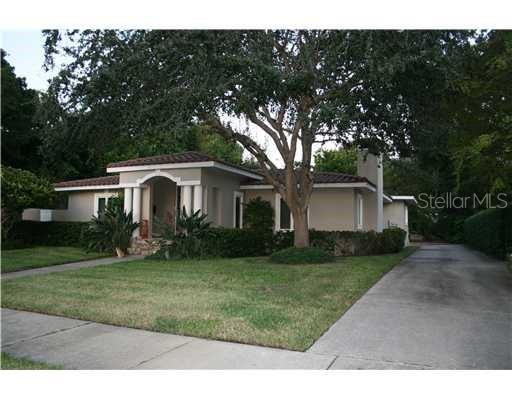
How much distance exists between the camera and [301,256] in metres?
13.2

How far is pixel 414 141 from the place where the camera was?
500 inches

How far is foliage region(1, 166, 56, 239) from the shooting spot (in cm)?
1670

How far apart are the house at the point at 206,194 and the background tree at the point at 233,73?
4.50 m

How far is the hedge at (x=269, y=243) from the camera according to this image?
1479 cm

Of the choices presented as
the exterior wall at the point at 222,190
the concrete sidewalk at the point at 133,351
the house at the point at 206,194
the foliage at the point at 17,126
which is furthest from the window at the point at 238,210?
the concrete sidewalk at the point at 133,351

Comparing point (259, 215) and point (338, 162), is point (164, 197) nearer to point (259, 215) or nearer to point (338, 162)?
point (259, 215)

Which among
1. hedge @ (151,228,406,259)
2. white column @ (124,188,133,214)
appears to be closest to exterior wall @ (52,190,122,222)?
white column @ (124,188,133,214)

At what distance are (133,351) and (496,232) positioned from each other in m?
15.5

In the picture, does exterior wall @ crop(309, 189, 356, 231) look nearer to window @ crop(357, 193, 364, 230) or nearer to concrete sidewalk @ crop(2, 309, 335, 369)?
window @ crop(357, 193, 364, 230)
